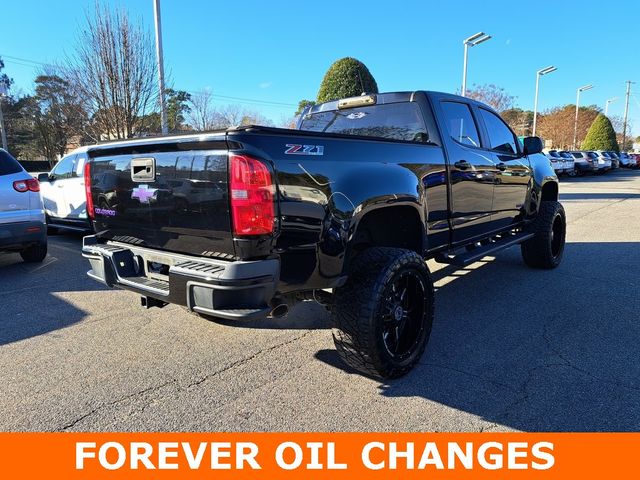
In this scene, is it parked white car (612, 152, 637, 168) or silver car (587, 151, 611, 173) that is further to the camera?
parked white car (612, 152, 637, 168)

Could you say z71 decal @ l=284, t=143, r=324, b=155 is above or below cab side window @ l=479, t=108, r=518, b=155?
below

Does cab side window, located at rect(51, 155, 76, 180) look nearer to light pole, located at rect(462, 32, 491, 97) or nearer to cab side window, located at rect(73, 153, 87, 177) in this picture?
cab side window, located at rect(73, 153, 87, 177)

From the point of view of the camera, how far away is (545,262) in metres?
5.88

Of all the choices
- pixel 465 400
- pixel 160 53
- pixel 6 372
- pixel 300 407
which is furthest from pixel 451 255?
pixel 160 53

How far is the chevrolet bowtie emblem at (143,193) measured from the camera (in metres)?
2.84

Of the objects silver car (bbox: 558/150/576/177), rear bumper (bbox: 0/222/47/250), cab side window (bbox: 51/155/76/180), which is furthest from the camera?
silver car (bbox: 558/150/576/177)

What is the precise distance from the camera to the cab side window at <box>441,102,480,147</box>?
410 cm

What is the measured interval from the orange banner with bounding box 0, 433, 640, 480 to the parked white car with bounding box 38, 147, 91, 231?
19.2 ft

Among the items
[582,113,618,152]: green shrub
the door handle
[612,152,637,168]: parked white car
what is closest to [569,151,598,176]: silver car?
[612,152,637,168]: parked white car

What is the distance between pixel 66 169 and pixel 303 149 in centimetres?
703

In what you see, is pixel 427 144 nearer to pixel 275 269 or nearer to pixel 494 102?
pixel 275 269

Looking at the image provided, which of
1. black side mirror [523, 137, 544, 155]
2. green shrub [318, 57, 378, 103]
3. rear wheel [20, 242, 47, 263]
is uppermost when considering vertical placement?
green shrub [318, 57, 378, 103]

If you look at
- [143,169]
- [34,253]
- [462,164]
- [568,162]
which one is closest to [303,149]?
[143,169]

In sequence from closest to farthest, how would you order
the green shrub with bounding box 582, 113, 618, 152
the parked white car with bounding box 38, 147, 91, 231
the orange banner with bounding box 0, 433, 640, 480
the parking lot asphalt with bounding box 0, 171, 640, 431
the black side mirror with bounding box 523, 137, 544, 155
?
the orange banner with bounding box 0, 433, 640, 480 → the parking lot asphalt with bounding box 0, 171, 640, 431 → the black side mirror with bounding box 523, 137, 544, 155 → the parked white car with bounding box 38, 147, 91, 231 → the green shrub with bounding box 582, 113, 618, 152
